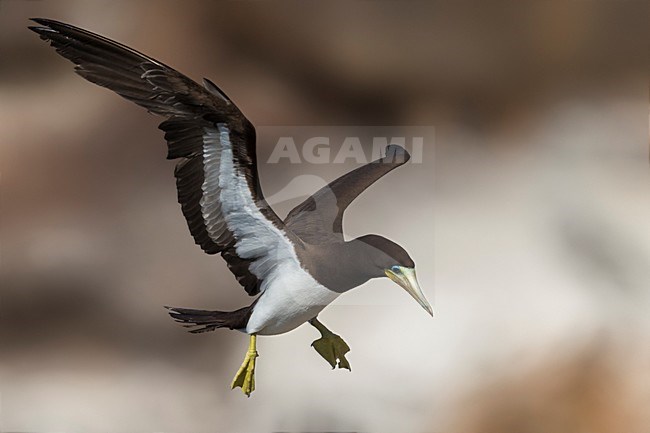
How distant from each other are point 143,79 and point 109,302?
1.21 ft

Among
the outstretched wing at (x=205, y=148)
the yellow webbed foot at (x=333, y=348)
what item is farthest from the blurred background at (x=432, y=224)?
the outstretched wing at (x=205, y=148)

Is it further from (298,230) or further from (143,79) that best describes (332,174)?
(143,79)

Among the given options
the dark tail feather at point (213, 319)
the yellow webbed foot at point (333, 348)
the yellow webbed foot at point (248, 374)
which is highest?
the dark tail feather at point (213, 319)

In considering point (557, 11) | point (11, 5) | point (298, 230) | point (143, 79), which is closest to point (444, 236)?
point (298, 230)

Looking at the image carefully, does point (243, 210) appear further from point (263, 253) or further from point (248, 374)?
point (248, 374)

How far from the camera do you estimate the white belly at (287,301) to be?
1.09 meters

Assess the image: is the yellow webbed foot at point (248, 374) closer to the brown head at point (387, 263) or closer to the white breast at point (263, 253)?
the white breast at point (263, 253)

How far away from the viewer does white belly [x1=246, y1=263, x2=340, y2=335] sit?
1.09m

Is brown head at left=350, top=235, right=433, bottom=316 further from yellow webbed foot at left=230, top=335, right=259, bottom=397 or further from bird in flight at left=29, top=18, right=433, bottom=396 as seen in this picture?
yellow webbed foot at left=230, top=335, right=259, bottom=397

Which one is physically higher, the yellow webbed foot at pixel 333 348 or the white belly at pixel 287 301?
the white belly at pixel 287 301

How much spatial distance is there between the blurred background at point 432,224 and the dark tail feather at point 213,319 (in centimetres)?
3

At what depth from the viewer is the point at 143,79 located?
103cm

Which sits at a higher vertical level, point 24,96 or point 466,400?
point 24,96

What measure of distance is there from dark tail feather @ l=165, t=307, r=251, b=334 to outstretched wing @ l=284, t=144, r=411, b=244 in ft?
0.41
